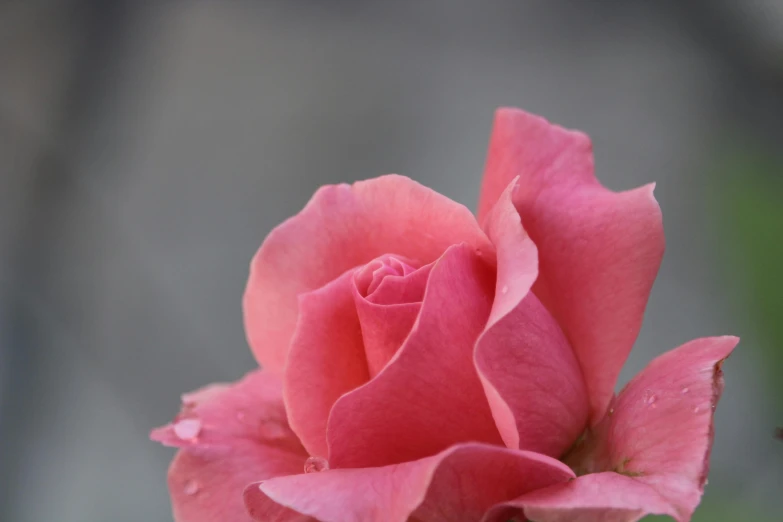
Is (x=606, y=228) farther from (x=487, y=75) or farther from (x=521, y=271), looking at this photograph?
(x=487, y=75)

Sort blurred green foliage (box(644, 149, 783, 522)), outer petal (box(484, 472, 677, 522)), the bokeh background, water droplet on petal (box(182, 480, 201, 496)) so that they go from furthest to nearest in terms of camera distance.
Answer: the bokeh background < blurred green foliage (box(644, 149, 783, 522)) < water droplet on petal (box(182, 480, 201, 496)) < outer petal (box(484, 472, 677, 522))

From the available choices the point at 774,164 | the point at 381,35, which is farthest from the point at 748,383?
the point at 381,35

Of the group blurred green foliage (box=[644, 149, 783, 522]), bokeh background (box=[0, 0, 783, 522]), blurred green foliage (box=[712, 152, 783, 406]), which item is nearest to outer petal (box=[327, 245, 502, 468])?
blurred green foliage (box=[644, 149, 783, 522])

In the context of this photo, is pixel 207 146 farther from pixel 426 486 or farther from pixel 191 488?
pixel 426 486

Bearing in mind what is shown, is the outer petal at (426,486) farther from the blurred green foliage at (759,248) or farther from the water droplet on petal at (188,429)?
the blurred green foliage at (759,248)

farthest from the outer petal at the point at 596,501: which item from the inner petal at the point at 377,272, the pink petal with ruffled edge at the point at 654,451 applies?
the inner petal at the point at 377,272

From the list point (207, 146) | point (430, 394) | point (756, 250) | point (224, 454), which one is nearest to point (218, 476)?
point (224, 454)

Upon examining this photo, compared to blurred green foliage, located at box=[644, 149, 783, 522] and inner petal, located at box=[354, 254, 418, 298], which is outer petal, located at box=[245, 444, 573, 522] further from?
blurred green foliage, located at box=[644, 149, 783, 522]
